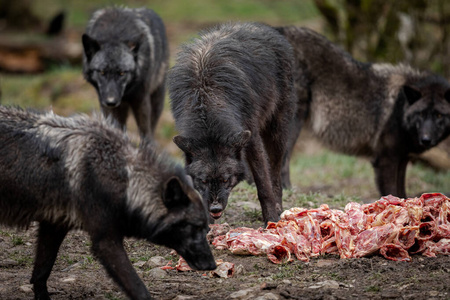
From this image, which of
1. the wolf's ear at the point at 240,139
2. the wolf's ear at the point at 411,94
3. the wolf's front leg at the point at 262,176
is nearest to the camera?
the wolf's ear at the point at 240,139

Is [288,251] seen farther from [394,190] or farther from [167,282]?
[394,190]

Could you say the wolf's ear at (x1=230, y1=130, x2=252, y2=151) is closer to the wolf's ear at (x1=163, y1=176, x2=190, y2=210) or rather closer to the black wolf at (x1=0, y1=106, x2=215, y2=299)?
the black wolf at (x1=0, y1=106, x2=215, y2=299)

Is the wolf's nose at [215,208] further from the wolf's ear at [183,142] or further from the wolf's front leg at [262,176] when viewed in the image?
the wolf's front leg at [262,176]

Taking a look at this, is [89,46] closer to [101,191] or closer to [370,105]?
[370,105]

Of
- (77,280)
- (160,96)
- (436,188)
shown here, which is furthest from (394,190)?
(77,280)

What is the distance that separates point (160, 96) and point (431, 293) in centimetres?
757

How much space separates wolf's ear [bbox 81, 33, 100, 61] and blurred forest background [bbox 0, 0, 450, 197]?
2.28 meters

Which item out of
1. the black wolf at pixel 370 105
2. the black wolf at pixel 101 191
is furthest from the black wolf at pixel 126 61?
the black wolf at pixel 101 191

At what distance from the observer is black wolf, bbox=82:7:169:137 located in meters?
9.39

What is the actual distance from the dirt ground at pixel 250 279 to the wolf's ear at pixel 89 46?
420 cm

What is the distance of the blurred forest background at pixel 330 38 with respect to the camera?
1282cm

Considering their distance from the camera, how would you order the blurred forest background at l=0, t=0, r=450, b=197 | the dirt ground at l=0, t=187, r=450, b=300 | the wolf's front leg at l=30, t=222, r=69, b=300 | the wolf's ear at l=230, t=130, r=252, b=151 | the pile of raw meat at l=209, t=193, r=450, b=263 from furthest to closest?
the blurred forest background at l=0, t=0, r=450, b=197 < the wolf's ear at l=230, t=130, r=252, b=151 < the pile of raw meat at l=209, t=193, r=450, b=263 < the wolf's front leg at l=30, t=222, r=69, b=300 < the dirt ground at l=0, t=187, r=450, b=300

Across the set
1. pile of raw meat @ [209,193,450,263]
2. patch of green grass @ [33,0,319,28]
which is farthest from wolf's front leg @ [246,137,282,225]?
patch of green grass @ [33,0,319,28]

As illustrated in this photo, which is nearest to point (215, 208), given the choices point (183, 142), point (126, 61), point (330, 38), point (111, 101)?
point (183, 142)
